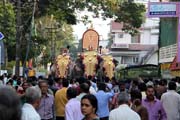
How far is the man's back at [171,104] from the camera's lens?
1127 centimetres

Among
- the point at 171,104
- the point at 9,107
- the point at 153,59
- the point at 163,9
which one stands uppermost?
the point at 163,9

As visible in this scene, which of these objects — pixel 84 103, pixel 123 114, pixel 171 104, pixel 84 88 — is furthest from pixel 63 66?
pixel 84 103

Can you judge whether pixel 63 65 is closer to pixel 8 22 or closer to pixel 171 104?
pixel 8 22

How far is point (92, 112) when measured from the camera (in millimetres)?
6762

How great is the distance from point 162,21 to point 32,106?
3116 centimetres

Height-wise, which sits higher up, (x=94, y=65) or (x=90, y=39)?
(x=90, y=39)

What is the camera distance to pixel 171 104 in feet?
37.1

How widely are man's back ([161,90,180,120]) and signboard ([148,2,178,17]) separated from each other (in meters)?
9.91

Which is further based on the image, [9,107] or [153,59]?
[153,59]

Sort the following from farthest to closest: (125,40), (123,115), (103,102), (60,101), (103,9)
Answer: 1. (125,40)
2. (103,9)
3. (103,102)
4. (60,101)
5. (123,115)

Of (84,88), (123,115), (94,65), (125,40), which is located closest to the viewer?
(123,115)

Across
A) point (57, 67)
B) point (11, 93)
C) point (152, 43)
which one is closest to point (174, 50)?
point (57, 67)

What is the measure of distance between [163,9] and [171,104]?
10.1 m

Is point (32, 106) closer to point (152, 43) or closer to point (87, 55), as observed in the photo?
point (87, 55)
